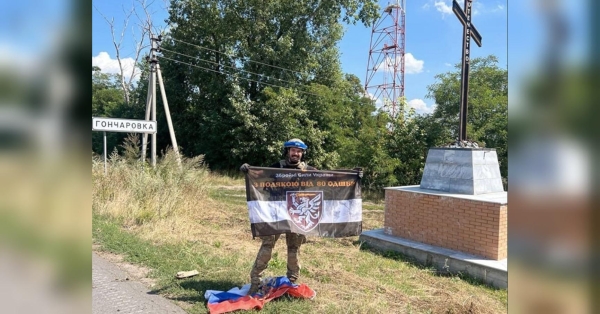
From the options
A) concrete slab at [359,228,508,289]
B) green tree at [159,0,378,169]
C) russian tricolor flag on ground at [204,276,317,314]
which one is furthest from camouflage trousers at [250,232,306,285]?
green tree at [159,0,378,169]

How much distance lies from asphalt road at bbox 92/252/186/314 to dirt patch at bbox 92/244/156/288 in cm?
8

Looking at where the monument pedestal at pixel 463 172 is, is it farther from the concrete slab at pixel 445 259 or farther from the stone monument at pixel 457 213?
the concrete slab at pixel 445 259

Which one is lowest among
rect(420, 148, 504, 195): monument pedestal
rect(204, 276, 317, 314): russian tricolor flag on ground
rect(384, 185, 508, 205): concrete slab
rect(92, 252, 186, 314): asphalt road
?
rect(92, 252, 186, 314): asphalt road

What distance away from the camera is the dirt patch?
19.4 ft

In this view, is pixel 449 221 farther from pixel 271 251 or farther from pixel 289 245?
pixel 271 251

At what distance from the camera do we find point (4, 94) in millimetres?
1181

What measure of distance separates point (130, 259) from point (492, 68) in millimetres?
24894

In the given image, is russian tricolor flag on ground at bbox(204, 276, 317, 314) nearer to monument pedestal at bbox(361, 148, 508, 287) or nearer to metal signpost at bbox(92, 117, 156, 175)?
monument pedestal at bbox(361, 148, 508, 287)

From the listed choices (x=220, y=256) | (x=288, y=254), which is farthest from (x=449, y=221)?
(x=220, y=256)

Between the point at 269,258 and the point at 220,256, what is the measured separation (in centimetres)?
233

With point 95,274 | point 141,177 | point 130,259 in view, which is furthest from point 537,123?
point 141,177

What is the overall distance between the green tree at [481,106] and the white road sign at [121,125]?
14532 mm

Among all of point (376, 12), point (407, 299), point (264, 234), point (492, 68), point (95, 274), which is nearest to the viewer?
point (264, 234)

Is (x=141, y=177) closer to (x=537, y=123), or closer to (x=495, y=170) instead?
(x=495, y=170)
